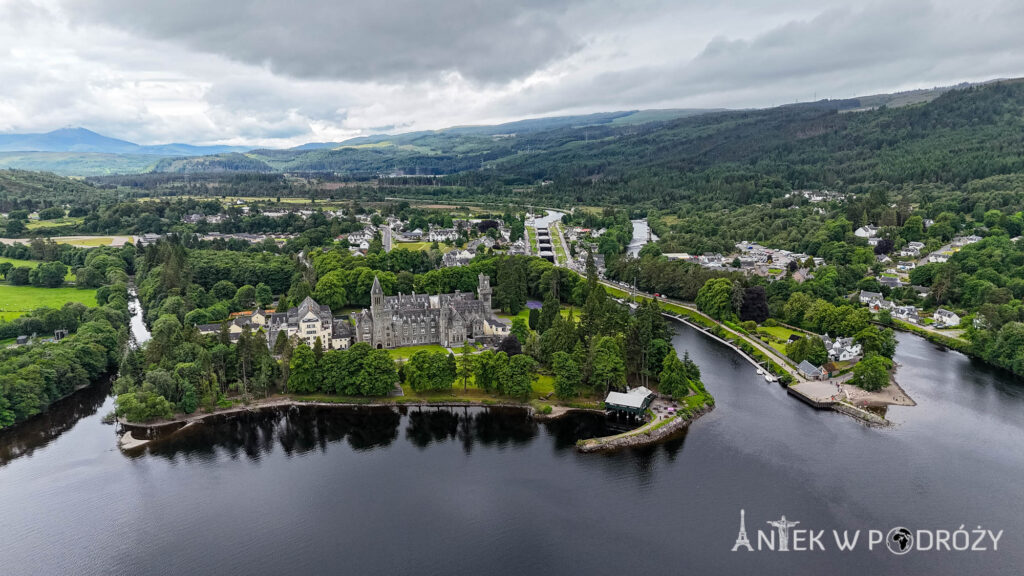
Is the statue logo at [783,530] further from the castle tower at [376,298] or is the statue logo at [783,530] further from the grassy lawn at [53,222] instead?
the grassy lawn at [53,222]

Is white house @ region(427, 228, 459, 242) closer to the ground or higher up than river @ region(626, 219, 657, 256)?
higher up

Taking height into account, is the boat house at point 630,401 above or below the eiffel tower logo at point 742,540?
above

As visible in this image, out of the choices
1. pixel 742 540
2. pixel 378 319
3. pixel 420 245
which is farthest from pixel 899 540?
pixel 420 245

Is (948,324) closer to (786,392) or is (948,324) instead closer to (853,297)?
(853,297)

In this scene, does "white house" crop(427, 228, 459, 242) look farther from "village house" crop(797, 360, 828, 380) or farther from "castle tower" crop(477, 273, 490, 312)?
"village house" crop(797, 360, 828, 380)

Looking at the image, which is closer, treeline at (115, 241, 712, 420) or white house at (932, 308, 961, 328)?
treeline at (115, 241, 712, 420)

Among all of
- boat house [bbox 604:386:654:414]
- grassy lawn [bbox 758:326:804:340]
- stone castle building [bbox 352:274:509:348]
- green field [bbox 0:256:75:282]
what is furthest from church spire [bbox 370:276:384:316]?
green field [bbox 0:256:75:282]

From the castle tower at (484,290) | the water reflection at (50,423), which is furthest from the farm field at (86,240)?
the castle tower at (484,290)
